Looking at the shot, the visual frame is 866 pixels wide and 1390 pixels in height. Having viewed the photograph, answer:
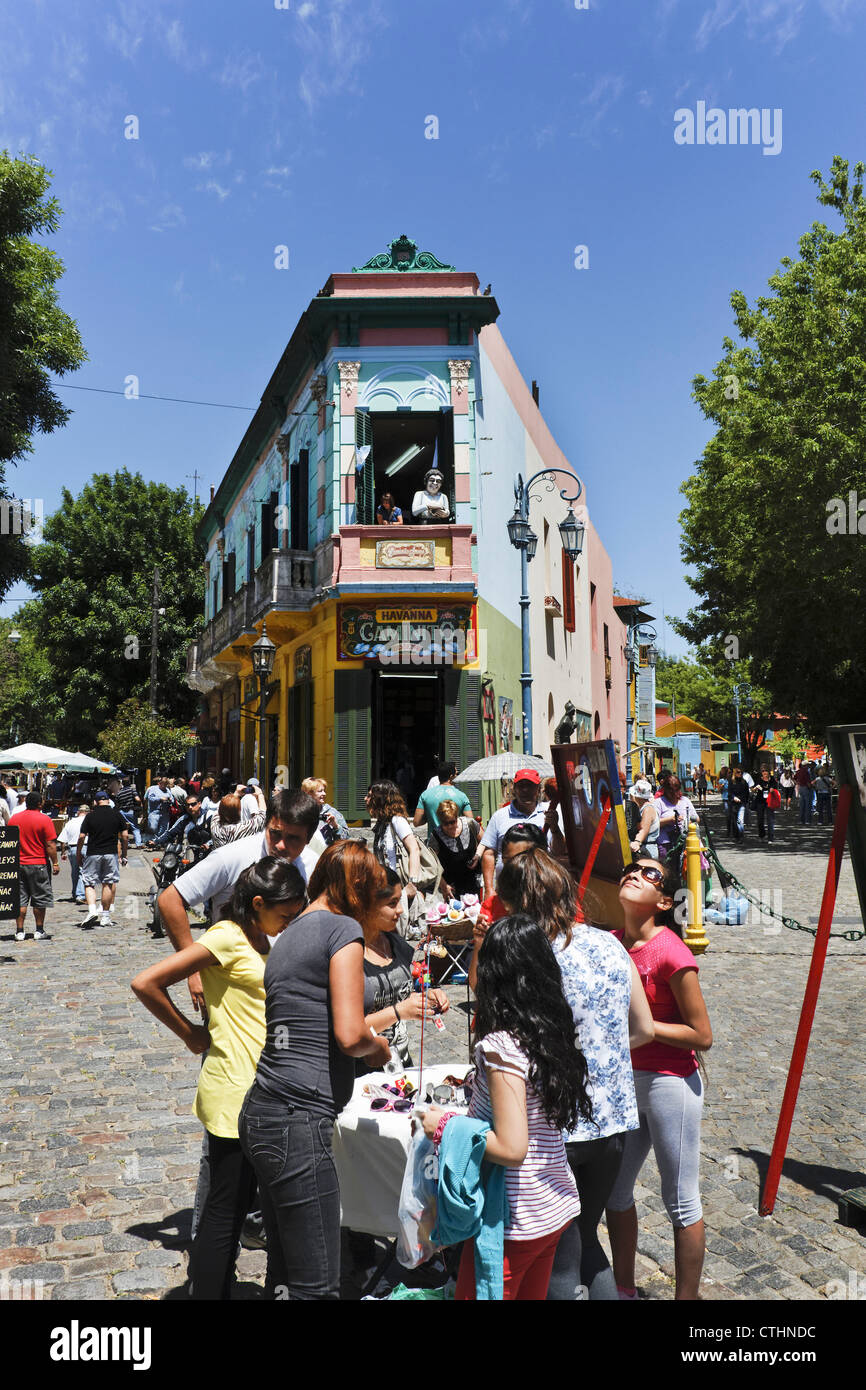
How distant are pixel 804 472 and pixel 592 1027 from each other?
21.3 m

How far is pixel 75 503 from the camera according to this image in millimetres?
40625

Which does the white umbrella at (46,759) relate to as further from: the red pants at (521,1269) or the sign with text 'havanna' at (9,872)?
the red pants at (521,1269)

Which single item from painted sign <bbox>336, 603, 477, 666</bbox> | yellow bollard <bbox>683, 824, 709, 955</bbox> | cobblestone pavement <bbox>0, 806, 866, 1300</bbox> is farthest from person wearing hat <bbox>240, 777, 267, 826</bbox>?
painted sign <bbox>336, 603, 477, 666</bbox>

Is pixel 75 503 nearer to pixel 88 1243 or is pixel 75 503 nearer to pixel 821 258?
pixel 821 258

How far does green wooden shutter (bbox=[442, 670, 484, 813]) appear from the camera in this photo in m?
18.2

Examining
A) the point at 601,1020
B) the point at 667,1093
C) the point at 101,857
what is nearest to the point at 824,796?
the point at 101,857

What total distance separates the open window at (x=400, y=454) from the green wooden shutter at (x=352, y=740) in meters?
2.80

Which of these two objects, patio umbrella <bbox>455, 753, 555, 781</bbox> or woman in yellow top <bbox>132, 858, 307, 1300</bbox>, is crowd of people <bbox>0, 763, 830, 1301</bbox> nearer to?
woman in yellow top <bbox>132, 858, 307, 1300</bbox>

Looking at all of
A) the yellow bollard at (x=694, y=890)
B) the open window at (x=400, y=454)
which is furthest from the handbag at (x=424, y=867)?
the open window at (x=400, y=454)

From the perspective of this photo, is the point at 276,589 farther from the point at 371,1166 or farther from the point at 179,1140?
the point at 371,1166

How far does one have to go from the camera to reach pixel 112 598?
39.3 meters

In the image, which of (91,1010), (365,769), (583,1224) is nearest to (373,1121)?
(583,1224)

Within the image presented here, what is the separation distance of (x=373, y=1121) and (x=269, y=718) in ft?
67.9
